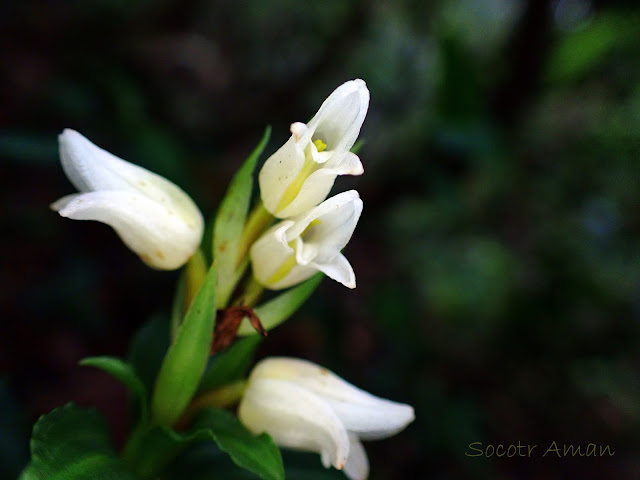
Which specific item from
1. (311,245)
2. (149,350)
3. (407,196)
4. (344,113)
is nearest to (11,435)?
(149,350)

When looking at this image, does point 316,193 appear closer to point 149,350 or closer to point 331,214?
point 331,214

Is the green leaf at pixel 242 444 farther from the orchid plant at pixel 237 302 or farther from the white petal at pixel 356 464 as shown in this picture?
the white petal at pixel 356 464

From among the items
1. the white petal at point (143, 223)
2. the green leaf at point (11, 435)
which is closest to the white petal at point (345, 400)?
the white petal at point (143, 223)

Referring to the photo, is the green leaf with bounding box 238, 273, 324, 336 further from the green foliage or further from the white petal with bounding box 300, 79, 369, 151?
the green foliage

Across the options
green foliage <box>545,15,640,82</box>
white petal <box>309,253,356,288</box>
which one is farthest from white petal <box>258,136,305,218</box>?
Answer: green foliage <box>545,15,640,82</box>

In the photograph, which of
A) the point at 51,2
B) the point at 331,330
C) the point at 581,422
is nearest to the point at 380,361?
the point at 331,330

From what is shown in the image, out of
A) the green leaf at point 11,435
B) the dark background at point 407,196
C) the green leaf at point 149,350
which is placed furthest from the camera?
the dark background at point 407,196
